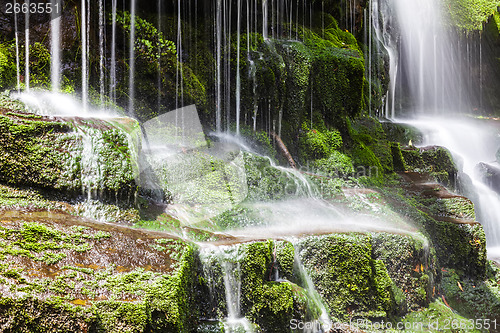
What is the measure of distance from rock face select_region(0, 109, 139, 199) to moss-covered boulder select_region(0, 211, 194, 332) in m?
→ 0.86

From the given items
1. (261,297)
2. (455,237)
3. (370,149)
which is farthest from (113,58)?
(455,237)

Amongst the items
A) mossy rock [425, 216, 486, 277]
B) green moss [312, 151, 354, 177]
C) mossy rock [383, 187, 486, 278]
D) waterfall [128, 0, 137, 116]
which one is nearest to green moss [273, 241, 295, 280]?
mossy rock [383, 187, 486, 278]

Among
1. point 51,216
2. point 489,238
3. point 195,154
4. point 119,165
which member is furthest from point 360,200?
point 51,216

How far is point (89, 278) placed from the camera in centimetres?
398

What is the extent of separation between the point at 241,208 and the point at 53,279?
174 inches

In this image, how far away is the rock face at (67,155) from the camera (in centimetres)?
559

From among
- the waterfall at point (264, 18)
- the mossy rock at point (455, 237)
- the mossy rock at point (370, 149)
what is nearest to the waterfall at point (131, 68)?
the waterfall at point (264, 18)

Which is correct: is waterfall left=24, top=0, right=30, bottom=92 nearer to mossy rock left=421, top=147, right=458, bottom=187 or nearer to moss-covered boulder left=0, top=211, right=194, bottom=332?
moss-covered boulder left=0, top=211, right=194, bottom=332

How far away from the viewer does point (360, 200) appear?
953 centimetres

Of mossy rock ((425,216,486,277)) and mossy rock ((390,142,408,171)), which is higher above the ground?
mossy rock ((390,142,408,171))

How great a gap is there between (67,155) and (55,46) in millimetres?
3757

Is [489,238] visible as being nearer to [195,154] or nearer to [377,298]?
[377,298]

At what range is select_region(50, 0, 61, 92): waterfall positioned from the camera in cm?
838

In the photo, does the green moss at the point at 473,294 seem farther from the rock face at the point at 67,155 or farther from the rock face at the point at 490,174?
the rock face at the point at 67,155
